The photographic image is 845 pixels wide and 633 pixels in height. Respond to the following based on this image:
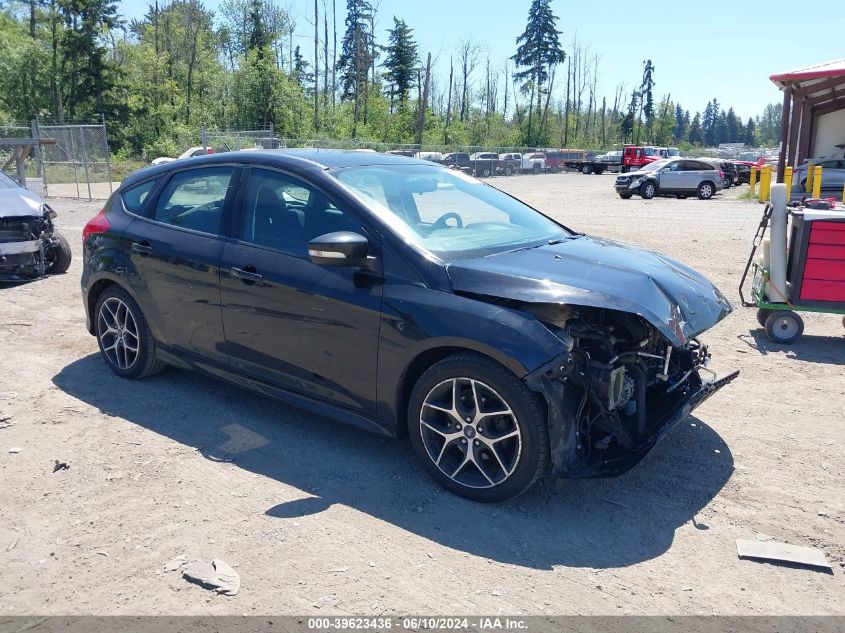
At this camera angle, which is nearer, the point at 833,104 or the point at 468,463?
the point at 468,463

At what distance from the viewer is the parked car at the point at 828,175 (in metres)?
22.7

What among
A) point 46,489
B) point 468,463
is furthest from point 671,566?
point 46,489

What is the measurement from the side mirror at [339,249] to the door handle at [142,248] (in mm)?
1753

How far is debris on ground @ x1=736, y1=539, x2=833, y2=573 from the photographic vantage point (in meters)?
3.22

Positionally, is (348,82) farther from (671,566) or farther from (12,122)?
(671,566)

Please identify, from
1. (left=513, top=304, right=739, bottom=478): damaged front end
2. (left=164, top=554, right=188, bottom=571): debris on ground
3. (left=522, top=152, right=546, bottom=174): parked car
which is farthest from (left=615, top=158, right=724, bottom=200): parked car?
(left=164, top=554, right=188, bottom=571): debris on ground

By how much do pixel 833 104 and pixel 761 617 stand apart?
1141 inches

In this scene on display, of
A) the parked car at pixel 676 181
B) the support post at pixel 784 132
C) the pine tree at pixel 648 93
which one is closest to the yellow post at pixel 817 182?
the support post at pixel 784 132

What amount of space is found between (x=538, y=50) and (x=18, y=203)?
272ft

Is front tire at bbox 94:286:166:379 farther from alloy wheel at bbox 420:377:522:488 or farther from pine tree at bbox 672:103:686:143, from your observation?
pine tree at bbox 672:103:686:143

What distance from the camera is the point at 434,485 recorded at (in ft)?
12.8

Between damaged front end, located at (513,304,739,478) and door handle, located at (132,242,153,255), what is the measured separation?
111 inches

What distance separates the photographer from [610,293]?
3.59 m

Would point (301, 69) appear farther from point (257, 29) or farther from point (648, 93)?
point (648, 93)
